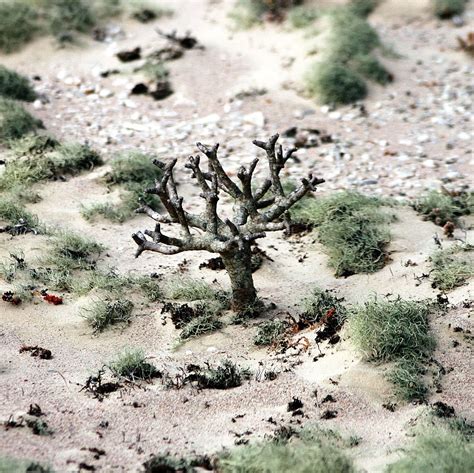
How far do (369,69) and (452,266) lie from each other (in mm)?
5778

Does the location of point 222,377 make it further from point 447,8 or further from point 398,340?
point 447,8

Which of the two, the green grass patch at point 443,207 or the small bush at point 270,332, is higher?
the small bush at point 270,332

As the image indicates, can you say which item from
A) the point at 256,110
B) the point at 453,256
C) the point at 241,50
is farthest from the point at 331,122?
the point at 453,256

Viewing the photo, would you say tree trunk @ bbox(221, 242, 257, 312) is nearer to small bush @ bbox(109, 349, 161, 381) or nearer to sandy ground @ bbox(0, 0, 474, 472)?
sandy ground @ bbox(0, 0, 474, 472)

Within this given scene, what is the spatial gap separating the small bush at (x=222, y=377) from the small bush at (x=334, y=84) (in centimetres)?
654

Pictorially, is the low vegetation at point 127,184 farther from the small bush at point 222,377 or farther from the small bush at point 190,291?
the small bush at point 222,377

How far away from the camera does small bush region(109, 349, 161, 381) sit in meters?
5.48

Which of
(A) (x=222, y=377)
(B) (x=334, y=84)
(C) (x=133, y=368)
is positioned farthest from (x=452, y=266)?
(B) (x=334, y=84)

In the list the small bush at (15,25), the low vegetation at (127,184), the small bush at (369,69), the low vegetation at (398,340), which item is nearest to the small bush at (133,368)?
the low vegetation at (398,340)

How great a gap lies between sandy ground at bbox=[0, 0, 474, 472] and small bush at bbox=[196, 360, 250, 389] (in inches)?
4.1

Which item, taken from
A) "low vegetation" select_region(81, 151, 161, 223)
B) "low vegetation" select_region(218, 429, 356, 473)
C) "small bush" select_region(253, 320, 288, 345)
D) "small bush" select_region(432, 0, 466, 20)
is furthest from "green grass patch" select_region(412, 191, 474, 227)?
"small bush" select_region(432, 0, 466, 20)

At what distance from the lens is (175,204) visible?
618cm

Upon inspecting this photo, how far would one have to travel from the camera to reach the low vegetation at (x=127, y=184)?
8367 mm

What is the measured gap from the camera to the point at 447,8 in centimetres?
1345
